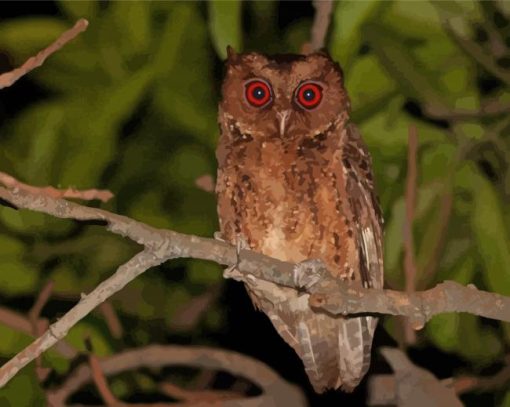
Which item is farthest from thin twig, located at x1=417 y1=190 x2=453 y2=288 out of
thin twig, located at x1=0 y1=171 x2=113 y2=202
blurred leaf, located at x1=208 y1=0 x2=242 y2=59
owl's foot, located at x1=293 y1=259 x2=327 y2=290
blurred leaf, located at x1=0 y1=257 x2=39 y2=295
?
thin twig, located at x1=0 y1=171 x2=113 y2=202

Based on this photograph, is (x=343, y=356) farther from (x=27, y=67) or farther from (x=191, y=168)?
(x=27, y=67)

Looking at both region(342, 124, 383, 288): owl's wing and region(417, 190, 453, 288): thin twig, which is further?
region(417, 190, 453, 288): thin twig

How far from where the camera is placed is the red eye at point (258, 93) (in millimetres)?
1292

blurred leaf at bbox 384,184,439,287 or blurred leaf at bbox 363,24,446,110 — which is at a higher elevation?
blurred leaf at bbox 363,24,446,110

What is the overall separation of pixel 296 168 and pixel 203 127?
0.22 m

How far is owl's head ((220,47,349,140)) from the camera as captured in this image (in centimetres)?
125

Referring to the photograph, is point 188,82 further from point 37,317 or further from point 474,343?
point 474,343

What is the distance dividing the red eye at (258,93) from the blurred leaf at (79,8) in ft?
0.91

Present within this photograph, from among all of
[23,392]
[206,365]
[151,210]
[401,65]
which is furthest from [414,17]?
[23,392]

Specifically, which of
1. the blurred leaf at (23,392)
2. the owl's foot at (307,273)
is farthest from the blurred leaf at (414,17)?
the blurred leaf at (23,392)

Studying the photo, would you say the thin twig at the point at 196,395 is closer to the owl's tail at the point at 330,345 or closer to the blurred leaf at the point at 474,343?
the owl's tail at the point at 330,345

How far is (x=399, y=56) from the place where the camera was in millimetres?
1372

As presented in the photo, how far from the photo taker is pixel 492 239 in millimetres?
1351

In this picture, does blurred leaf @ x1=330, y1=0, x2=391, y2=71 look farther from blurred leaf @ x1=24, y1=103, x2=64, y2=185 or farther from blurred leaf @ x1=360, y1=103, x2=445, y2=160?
blurred leaf @ x1=24, y1=103, x2=64, y2=185
